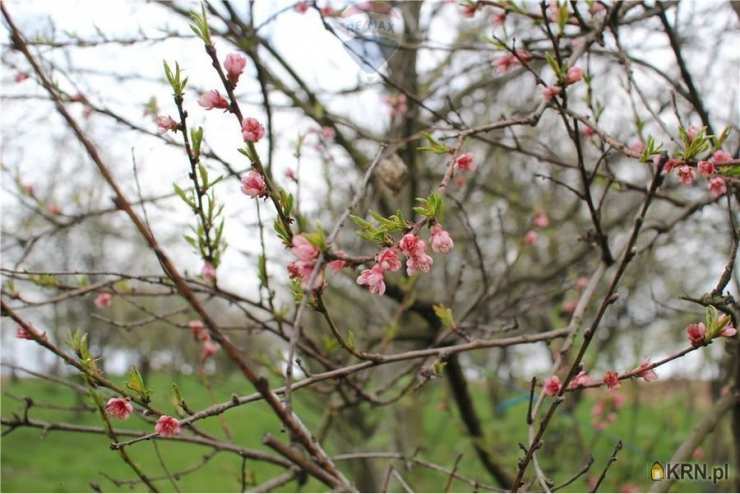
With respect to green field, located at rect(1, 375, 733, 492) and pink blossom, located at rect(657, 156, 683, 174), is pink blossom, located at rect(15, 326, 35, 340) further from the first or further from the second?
pink blossom, located at rect(657, 156, 683, 174)

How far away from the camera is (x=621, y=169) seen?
9203mm

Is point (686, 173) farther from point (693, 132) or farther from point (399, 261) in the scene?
point (399, 261)

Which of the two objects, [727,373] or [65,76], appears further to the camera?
[727,373]

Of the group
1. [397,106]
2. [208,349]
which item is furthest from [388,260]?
[397,106]

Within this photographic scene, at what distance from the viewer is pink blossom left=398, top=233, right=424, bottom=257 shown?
1.30m

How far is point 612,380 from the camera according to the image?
5.33 feet

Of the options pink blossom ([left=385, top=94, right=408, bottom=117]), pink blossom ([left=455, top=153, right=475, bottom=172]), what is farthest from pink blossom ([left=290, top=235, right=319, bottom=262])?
pink blossom ([left=385, top=94, right=408, bottom=117])

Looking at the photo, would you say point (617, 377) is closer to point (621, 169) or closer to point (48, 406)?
point (48, 406)

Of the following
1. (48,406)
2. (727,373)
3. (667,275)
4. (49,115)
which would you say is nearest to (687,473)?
(727,373)

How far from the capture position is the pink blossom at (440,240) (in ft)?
4.33

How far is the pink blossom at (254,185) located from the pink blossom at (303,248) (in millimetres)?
249

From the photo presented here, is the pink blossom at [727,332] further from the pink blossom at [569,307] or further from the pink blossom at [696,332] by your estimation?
the pink blossom at [569,307]

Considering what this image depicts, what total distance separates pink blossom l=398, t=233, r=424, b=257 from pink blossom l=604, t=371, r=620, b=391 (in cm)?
67

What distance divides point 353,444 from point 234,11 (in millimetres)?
4158
